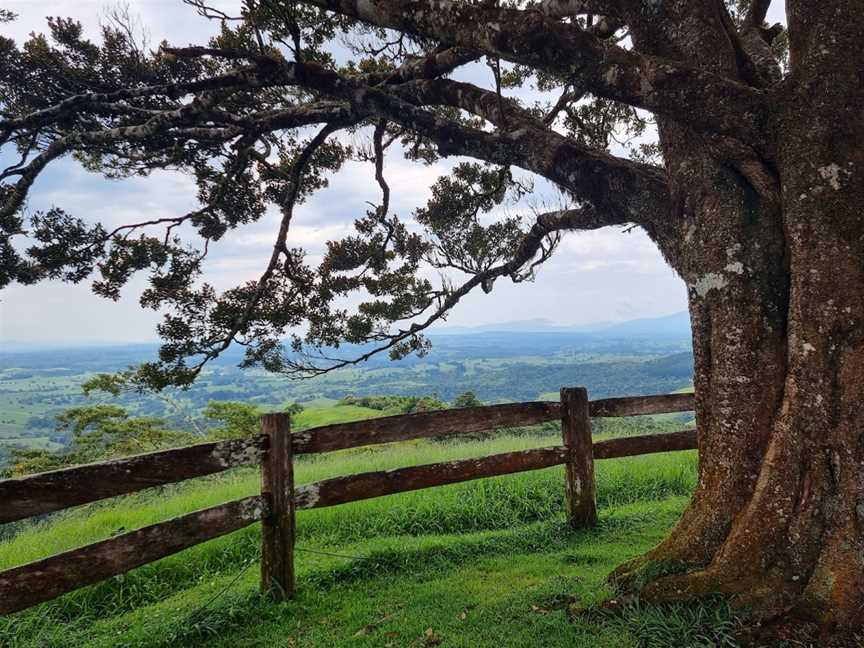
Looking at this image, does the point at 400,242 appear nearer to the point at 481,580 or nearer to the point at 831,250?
the point at 481,580

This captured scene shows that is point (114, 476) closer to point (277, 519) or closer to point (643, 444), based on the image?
point (277, 519)

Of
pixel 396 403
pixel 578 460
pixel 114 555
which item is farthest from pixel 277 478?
pixel 396 403

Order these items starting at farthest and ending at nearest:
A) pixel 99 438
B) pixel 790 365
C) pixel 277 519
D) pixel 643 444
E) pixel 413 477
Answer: pixel 99 438 < pixel 643 444 < pixel 413 477 < pixel 277 519 < pixel 790 365

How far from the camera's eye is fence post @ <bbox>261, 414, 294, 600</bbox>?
14.5ft

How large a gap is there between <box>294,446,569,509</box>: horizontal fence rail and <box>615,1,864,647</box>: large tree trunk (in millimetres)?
1764

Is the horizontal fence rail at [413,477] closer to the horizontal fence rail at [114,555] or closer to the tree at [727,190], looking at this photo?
the horizontal fence rail at [114,555]

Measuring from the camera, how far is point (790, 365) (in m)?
3.44

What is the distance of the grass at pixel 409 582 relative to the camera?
3.66m

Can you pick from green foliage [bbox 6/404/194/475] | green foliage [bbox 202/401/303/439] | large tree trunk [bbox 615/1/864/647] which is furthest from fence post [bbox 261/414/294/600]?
green foliage [bbox 202/401/303/439]

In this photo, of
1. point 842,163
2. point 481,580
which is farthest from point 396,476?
point 842,163

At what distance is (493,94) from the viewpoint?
17.6ft

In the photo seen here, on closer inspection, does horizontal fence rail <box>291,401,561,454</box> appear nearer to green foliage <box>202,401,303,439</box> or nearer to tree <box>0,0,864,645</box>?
tree <box>0,0,864,645</box>

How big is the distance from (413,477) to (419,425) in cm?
52

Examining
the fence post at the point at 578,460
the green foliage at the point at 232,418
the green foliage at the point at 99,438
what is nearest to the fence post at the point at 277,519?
the fence post at the point at 578,460
